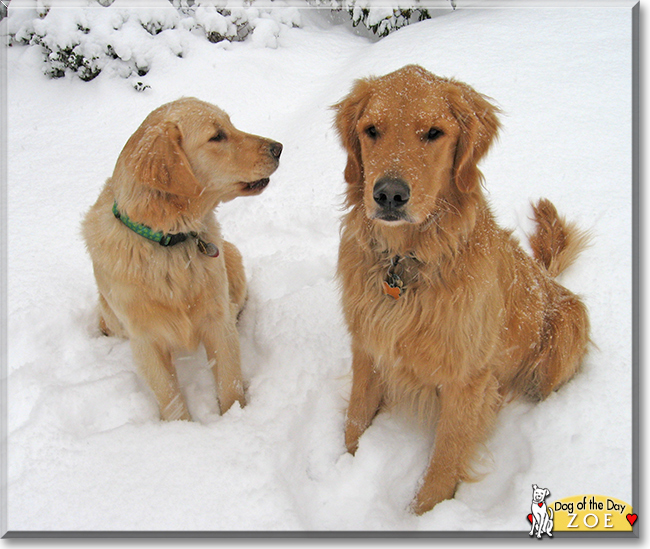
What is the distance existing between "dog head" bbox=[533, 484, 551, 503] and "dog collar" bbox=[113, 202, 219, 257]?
201cm

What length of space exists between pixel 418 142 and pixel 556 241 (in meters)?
1.73

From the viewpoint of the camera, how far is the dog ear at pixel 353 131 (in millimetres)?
2107

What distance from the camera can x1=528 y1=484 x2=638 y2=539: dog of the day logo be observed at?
1979mm

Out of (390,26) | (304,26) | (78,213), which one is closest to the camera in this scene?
(78,213)

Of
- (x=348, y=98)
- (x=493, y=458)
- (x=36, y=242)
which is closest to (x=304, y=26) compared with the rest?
(x=36, y=242)

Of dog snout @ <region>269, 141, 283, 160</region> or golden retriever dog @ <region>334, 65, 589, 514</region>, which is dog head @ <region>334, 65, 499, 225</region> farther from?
dog snout @ <region>269, 141, 283, 160</region>

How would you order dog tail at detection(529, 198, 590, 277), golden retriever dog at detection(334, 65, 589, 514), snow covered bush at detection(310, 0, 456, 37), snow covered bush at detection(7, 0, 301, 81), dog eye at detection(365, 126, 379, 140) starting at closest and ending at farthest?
golden retriever dog at detection(334, 65, 589, 514) < dog eye at detection(365, 126, 379, 140) < dog tail at detection(529, 198, 590, 277) < snow covered bush at detection(7, 0, 301, 81) < snow covered bush at detection(310, 0, 456, 37)

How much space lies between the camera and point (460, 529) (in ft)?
6.72

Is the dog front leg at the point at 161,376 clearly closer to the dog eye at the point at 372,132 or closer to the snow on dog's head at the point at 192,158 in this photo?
the snow on dog's head at the point at 192,158

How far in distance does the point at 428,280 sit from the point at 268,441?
1.29m

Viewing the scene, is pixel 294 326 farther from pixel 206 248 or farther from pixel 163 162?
pixel 163 162

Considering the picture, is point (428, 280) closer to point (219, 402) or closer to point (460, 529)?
point (460, 529)

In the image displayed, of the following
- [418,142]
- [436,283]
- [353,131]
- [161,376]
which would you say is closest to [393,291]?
[436,283]

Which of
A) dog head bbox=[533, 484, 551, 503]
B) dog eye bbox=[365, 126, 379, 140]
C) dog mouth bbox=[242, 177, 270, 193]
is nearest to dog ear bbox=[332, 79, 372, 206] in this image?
dog eye bbox=[365, 126, 379, 140]
